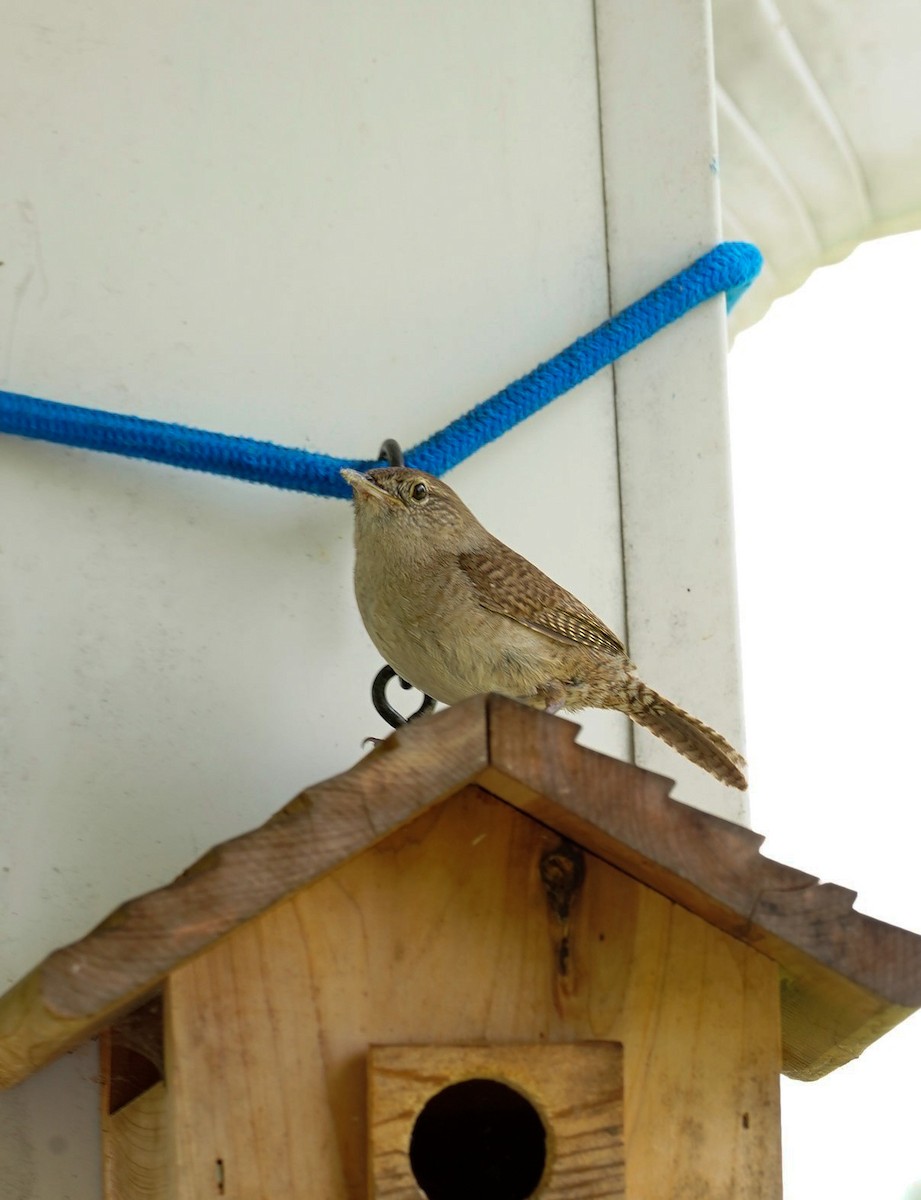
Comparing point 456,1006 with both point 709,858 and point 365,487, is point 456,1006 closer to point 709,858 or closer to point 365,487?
point 709,858

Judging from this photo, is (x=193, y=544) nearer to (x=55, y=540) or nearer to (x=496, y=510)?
A: (x=55, y=540)

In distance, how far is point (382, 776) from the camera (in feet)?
4.33

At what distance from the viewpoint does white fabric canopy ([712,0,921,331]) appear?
108 inches

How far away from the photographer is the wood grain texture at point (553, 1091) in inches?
54.5

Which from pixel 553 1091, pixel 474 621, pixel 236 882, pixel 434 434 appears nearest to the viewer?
pixel 236 882

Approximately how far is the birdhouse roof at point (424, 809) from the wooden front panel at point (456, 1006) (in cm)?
12

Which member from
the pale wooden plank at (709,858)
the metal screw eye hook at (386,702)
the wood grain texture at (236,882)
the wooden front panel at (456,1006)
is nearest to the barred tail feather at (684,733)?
the metal screw eye hook at (386,702)

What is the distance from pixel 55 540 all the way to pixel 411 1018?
929 mm

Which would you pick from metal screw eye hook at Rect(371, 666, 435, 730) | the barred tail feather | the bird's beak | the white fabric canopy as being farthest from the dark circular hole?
the white fabric canopy

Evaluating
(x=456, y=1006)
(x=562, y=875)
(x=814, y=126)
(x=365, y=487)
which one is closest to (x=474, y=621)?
(x=365, y=487)

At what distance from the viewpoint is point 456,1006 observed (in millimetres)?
1479

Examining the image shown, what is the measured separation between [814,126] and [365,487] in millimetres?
1422

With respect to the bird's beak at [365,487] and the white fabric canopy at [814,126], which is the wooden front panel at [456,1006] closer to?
the bird's beak at [365,487]

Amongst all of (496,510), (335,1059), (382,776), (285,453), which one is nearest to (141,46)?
(285,453)
